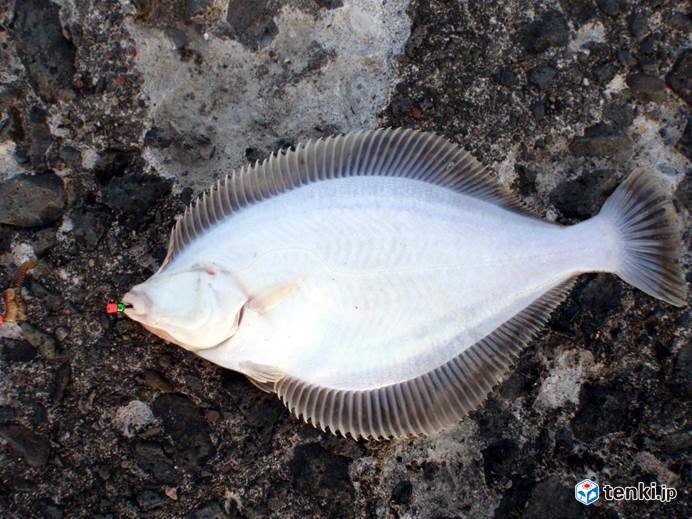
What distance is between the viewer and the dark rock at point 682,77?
2193mm

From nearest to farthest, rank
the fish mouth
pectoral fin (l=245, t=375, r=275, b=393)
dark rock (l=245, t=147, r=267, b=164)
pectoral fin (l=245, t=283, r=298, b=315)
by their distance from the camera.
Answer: the fish mouth, pectoral fin (l=245, t=283, r=298, b=315), pectoral fin (l=245, t=375, r=275, b=393), dark rock (l=245, t=147, r=267, b=164)

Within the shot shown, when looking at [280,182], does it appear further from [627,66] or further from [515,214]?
[627,66]

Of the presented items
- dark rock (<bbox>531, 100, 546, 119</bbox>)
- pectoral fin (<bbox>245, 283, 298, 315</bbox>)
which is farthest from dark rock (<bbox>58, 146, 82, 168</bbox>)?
dark rock (<bbox>531, 100, 546, 119</bbox>)

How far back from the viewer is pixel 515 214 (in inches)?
80.0

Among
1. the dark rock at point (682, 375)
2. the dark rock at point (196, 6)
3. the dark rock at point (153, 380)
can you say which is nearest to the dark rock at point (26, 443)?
the dark rock at point (153, 380)

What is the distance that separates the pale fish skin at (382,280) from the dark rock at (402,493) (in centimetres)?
27

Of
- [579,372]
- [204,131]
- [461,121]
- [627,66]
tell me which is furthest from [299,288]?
[627,66]

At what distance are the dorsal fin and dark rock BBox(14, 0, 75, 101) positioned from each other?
2.08 feet

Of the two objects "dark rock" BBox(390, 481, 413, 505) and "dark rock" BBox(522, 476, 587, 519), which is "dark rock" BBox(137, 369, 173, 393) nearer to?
"dark rock" BBox(390, 481, 413, 505)

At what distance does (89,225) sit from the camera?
6.89 feet

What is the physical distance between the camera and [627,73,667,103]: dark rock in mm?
2213

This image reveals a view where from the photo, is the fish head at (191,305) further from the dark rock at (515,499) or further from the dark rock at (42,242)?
the dark rock at (515,499)

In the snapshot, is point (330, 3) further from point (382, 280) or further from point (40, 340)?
point (40, 340)

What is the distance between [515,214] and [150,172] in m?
1.27
